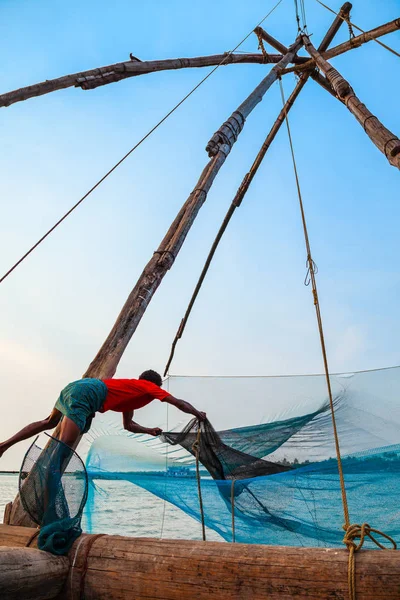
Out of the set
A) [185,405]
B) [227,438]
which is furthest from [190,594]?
[227,438]

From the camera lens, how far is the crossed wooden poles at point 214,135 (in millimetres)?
3178

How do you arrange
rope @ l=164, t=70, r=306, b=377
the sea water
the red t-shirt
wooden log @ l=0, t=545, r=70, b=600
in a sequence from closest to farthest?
wooden log @ l=0, t=545, r=70, b=600 → the red t-shirt → the sea water → rope @ l=164, t=70, r=306, b=377

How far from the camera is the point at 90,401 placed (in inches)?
94.9

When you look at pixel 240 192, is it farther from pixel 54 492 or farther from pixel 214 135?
pixel 54 492

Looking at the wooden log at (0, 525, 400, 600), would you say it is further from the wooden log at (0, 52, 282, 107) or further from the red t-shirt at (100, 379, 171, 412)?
the wooden log at (0, 52, 282, 107)

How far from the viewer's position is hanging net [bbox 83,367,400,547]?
292cm

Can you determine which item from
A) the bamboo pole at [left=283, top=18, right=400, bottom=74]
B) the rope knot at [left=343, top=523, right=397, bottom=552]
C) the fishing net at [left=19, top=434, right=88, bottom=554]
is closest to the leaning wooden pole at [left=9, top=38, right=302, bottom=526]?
the bamboo pole at [left=283, top=18, right=400, bottom=74]

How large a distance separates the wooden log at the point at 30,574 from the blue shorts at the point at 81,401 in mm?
692

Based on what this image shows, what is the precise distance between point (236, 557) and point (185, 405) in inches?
48.7

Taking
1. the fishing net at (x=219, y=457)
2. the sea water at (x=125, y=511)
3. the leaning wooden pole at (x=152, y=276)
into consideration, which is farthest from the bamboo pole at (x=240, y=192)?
the fishing net at (x=219, y=457)

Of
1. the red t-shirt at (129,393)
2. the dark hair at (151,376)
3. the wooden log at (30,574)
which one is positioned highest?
the dark hair at (151,376)

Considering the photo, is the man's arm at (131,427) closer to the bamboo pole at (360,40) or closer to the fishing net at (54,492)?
the fishing net at (54,492)

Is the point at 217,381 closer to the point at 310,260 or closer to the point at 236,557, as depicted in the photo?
the point at 310,260

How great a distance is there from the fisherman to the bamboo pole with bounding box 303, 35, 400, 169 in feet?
6.40
